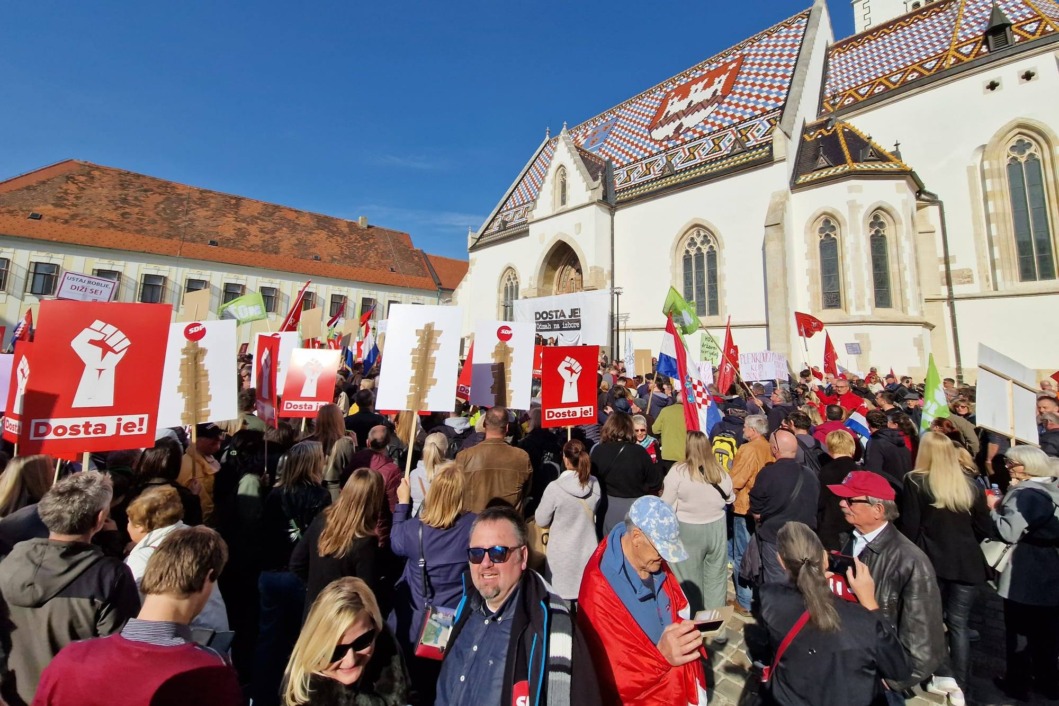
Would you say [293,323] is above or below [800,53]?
below

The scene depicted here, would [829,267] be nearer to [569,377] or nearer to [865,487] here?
[569,377]

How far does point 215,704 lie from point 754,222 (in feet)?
58.1

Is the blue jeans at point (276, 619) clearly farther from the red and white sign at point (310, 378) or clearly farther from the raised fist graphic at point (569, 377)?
the raised fist graphic at point (569, 377)

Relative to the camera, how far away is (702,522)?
3674 millimetres

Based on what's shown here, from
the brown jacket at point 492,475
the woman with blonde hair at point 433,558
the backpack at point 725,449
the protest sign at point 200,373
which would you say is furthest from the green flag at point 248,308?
the backpack at point 725,449

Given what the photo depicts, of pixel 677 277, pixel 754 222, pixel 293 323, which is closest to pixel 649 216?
pixel 677 277

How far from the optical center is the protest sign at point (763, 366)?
1244cm

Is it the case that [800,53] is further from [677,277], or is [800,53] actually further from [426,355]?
[426,355]

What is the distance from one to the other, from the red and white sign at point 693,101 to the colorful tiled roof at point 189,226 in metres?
17.5

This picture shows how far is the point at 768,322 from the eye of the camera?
49.4ft

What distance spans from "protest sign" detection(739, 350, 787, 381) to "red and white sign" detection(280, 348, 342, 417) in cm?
1035

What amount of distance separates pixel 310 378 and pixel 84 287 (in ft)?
22.8

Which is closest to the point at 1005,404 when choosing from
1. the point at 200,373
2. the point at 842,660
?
the point at 842,660

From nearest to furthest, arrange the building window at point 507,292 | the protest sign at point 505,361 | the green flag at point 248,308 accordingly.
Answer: the protest sign at point 505,361
the green flag at point 248,308
the building window at point 507,292
